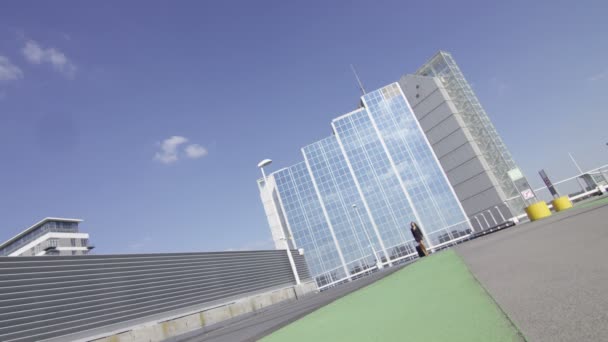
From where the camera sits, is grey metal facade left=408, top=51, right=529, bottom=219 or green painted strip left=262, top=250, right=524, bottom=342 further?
grey metal facade left=408, top=51, right=529, bottom=219

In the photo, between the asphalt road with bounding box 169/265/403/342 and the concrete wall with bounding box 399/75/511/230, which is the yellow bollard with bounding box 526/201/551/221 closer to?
the asphalt road with bounding box 169/265/403/342

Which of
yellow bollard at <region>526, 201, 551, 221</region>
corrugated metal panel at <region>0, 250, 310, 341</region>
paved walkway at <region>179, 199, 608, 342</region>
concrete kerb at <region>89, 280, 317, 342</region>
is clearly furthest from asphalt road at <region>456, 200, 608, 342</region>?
yellow bollard at <region>526, 201, 551, 221</region>

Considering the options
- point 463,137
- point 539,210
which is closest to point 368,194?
point 463,137

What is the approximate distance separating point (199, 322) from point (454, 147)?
35957 millimetres

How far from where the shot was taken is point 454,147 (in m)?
38.3

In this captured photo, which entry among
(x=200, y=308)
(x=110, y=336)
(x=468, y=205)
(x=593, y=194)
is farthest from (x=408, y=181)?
(x=110, y=336)

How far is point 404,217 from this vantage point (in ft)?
119

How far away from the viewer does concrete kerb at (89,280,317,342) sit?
30.9 feet

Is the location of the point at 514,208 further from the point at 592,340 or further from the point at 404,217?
the point at 592,340

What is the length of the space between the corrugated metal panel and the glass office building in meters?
24.0

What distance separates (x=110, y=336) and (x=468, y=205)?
3676 centimetres

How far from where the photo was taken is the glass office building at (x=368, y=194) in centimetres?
3594

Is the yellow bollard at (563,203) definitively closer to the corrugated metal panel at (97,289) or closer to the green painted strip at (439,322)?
the green painted strip at (439,322)

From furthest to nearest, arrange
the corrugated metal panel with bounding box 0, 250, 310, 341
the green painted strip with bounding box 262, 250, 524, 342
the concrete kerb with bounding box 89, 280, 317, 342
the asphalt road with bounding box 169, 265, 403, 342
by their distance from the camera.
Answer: the concrete kerb with bounding box 89, 280, 317, 342, the corrugated metal panel with bounding box 0, 250, 310, 341, the asphalt road with bounding box 169, 265, 403, 342, the green painted strip with bounding box 262, 250, 524, 342
